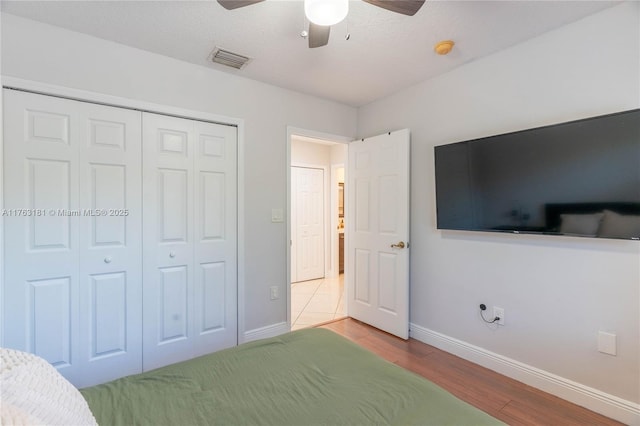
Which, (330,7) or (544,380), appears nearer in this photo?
(330,7)

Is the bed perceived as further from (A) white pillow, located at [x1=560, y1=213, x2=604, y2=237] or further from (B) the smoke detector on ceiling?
(B) the smoke detector on ceiling

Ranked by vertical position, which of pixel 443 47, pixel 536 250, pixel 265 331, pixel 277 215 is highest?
pixel 443 47

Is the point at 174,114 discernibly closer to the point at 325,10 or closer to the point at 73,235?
the point at 73,235

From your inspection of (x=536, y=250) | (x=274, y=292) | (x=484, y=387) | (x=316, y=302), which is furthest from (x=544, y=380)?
(x=316, y=302)

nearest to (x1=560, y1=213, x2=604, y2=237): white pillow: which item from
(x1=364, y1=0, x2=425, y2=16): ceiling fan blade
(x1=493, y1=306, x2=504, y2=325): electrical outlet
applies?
(x1=493, y1=306, x2=504, y2=325): electrical outlet

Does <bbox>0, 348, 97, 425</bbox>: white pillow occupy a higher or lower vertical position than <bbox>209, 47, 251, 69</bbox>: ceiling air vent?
lower

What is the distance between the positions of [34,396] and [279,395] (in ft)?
2.30

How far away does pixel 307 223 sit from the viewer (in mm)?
5230

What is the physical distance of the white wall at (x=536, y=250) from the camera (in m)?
1.79

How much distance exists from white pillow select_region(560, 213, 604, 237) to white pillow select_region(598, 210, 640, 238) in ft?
0.09

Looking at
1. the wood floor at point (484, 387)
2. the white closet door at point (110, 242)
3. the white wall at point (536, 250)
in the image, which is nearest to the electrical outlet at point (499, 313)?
the white wall at point (536, 250)

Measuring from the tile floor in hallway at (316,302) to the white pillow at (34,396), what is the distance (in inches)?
99.7

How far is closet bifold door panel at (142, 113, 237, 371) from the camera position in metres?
2.34

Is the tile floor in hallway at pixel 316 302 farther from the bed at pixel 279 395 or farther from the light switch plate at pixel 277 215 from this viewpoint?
the bed at pixel 279 395
